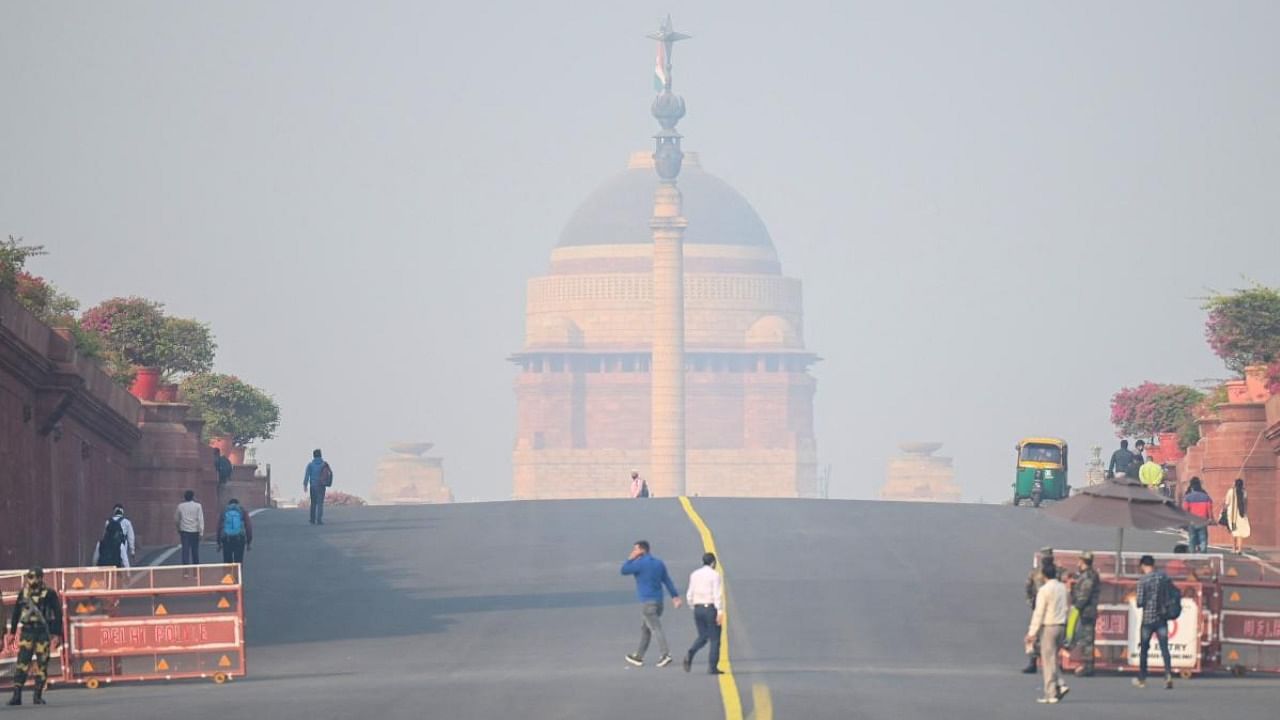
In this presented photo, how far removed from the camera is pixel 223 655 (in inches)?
1255

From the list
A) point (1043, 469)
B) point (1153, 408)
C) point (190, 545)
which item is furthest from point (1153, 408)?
point (190, 545)

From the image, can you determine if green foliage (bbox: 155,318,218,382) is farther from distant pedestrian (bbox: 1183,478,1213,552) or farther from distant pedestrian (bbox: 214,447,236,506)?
distant pedestrian (bbox: 1183,478,1213,552)

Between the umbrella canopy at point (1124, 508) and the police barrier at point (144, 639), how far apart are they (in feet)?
33.9

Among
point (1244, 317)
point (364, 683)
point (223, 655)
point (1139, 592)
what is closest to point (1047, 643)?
point (1139, 592)

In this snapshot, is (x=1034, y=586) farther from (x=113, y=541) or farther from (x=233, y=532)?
(x=233, y=532)

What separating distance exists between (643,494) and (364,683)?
42968 mm

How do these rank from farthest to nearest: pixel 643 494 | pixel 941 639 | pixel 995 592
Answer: pixel 643 494 < pixel 995 592 < pixel 941 639

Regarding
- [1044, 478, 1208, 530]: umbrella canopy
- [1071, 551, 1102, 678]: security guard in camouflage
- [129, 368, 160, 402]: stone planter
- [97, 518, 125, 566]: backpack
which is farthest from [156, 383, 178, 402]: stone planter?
[1071, 551, 1102, 678]: security guard in camouflage

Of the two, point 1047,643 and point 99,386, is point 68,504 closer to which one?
point 99,386

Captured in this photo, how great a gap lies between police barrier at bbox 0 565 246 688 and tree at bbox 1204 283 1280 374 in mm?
40998

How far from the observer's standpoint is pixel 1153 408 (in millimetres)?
79125

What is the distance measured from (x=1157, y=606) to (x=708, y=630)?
5080mm

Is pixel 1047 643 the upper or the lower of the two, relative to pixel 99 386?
lower

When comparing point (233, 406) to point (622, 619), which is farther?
point (233, 406)
